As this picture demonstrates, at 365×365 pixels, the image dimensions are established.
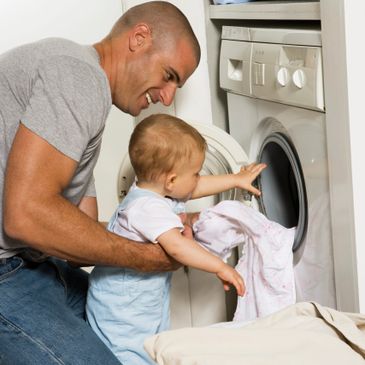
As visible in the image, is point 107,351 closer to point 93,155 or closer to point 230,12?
point 93,155

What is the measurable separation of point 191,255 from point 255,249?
0.27 m

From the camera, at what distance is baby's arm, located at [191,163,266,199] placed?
6.18 ft

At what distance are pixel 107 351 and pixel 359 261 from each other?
24.0 inches

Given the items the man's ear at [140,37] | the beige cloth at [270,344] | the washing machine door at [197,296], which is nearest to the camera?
the beige cloth at [270,344]

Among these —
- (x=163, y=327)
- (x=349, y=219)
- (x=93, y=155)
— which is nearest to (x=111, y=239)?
(x=93, y=155)

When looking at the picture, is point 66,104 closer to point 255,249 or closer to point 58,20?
point 255,249

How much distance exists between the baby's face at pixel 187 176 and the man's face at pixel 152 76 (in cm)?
19

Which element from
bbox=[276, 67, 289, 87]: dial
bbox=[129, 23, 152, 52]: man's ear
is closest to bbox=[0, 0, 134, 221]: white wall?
bbox=[129, 23, 152, 52]: man's ear

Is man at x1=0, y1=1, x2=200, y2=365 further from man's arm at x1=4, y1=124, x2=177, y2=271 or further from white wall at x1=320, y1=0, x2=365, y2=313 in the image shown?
white wall at x1=320, y1=0, x2=365, y2=313

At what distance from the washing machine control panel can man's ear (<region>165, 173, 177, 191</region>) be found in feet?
1.12

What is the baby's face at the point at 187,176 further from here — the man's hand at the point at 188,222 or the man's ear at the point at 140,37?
the man's ear at the point at 140,37

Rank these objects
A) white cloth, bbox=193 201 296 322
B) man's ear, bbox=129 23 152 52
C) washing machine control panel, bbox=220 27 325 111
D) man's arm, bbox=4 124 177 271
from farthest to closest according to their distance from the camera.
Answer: white cloth, bbox=193 201 296 322 < man's ear, bbox=129 23 152 52 < washing machine control panel, bbox=220 27 325 111 < man's arm, bbox=4 124 177 271

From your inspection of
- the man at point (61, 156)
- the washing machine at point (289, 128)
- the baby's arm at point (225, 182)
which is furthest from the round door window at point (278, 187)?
the man at point (61, 156)

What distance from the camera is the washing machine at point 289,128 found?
63.7 inches
